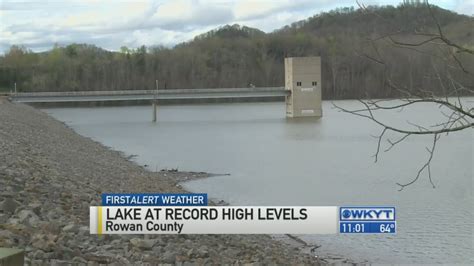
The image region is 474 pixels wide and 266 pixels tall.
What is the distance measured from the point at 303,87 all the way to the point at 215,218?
90.5 metres

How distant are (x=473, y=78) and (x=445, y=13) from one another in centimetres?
61

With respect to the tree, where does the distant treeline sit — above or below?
above

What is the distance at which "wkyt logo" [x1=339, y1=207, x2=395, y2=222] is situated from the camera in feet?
19.0

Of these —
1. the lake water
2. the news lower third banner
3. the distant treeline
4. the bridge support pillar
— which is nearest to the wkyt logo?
the news lower third banner

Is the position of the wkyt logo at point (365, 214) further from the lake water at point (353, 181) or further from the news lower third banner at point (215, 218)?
the lake water at point (353, 181)

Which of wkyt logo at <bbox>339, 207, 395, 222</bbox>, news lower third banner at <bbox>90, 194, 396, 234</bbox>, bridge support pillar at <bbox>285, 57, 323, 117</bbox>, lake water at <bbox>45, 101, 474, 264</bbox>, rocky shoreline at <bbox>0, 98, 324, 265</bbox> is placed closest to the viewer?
news lower third banner at <bbox>90, 194, 396, 234</bbox>

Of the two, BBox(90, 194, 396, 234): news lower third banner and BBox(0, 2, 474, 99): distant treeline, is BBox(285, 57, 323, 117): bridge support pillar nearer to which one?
BBox(0, 2, 474, 99): distant treeline

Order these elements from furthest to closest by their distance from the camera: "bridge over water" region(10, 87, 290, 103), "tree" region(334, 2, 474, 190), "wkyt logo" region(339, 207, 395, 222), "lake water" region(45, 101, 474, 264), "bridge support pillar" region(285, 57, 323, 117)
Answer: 1. "bridge support pillar" region(285, 57, 323, 117)
2. "bridge over water" region(10, 87, 290, 103)
3. "lake water" region(45, 101, 474, 264)
4. "wkyt logo" region(339, 207, 395, 222)
5. "tree" region(334, 2, 474, 190)

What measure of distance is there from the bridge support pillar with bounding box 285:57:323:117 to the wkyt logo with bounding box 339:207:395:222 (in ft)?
273

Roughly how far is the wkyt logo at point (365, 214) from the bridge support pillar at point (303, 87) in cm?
8325

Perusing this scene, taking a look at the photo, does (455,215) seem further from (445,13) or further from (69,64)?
(69,64)

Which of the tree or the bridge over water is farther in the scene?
the bridge over water

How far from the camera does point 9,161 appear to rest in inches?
558

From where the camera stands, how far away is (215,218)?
219 inches
